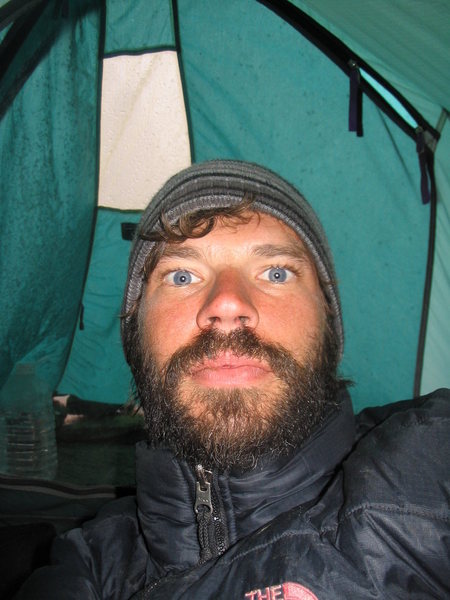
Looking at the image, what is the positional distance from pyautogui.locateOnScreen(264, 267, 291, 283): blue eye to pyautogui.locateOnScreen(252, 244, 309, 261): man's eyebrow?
0.03 meters

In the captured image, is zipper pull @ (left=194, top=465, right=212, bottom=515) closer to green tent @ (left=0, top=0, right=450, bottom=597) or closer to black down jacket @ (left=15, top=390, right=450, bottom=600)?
black down jacket @ (left=15, top=390, right=450, bottom=600)

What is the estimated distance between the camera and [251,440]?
0.90 metres

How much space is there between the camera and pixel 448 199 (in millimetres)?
1518

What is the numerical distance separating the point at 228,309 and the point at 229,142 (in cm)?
104

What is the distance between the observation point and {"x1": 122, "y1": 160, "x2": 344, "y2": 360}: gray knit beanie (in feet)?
3.59

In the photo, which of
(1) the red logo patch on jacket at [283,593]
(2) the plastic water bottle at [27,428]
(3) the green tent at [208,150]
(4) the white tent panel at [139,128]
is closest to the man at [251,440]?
(1) the red logo patch on jacket at [283,593]

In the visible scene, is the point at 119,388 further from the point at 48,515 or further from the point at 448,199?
the point at 448,199

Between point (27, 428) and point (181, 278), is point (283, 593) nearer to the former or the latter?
point (181, 278)

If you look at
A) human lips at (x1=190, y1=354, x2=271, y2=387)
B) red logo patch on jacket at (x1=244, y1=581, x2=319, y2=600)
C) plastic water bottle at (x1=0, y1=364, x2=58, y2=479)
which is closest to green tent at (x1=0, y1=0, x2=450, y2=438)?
plastic water bottle at (x1=0, y1=364, x2=58, y2=479)

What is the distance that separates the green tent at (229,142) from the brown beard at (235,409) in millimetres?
829

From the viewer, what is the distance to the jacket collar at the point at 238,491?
90 centimetres

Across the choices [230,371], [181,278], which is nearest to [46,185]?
[181,278]

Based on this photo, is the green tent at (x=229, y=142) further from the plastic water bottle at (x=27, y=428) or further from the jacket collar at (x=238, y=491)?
the jacket collar at (x=238, y=491)

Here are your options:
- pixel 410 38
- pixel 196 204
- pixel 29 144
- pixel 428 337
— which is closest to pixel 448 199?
pixel 428 337
